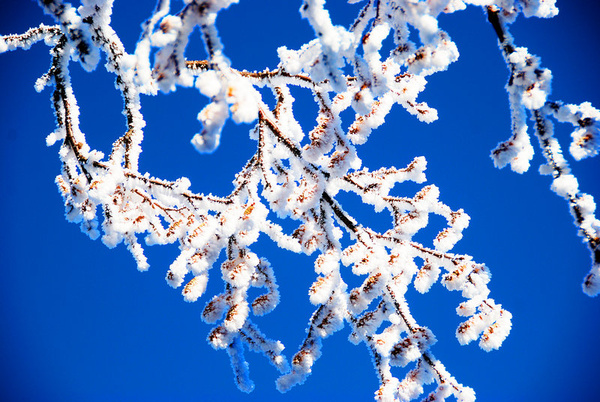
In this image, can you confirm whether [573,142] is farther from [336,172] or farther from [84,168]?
[84,168]

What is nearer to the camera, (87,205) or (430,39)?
(430,39)

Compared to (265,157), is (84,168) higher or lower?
higher

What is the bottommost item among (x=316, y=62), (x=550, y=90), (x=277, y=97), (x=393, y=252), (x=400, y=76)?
(x=550, y=90)

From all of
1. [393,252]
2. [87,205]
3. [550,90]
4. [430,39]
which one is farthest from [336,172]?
[87,205]

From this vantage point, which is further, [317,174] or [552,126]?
[317,174]

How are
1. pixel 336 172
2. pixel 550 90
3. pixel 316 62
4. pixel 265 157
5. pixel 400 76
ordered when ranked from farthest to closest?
pixel 400 76
pixel 265 157
pixel 336 172
pixel 316 62
pixel 550 90

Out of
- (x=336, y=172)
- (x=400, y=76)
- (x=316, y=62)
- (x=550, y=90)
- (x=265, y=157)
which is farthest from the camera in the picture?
(x=400, y=76)

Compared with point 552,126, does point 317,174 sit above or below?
above
